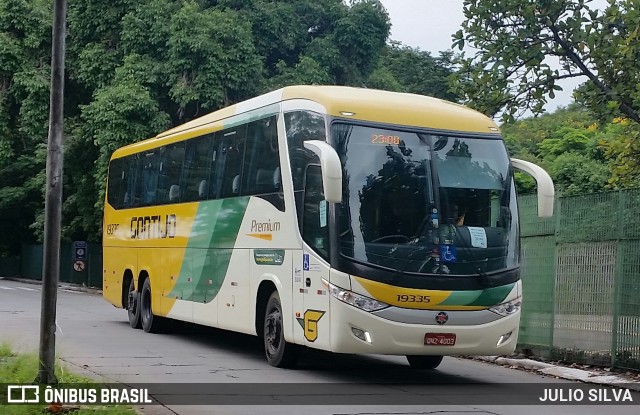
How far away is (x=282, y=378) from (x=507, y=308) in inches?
119

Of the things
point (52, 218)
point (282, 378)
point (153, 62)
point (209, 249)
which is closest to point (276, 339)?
point (282, 378)

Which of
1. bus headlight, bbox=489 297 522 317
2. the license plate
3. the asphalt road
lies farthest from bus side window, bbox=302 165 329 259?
bus headlight, bbox=489 297 522 317

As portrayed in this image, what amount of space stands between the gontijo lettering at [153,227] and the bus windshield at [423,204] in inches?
271

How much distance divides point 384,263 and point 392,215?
0.63 meters

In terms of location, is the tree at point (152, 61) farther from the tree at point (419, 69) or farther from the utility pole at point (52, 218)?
the utility pole at point (52, 218)

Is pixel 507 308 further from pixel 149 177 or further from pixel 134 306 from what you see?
pixel 134 306

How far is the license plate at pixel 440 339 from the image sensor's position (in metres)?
12.4

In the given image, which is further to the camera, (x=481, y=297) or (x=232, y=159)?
(x=232, y=159)

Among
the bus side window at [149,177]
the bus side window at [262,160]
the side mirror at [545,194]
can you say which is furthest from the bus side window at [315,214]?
the bus side window at [149,177]

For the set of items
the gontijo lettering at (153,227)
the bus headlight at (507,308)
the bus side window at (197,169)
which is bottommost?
the bus headlight at (507,308)

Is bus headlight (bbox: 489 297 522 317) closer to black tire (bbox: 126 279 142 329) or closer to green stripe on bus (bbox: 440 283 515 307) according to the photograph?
green stripe on bus (bbox: 440 283 515 307)

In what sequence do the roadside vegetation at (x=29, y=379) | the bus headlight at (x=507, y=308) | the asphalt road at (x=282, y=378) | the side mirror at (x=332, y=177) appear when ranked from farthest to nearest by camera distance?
the bus headlight at (x=507, y=308)
the side mirror at (x=332, y=177)
the asphalt road at (x=282, y=378)
the roadside vegetation at (x=29, y=379)

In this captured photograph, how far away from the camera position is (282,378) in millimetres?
12984

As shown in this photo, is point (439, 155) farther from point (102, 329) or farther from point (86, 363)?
point (102, 329)
